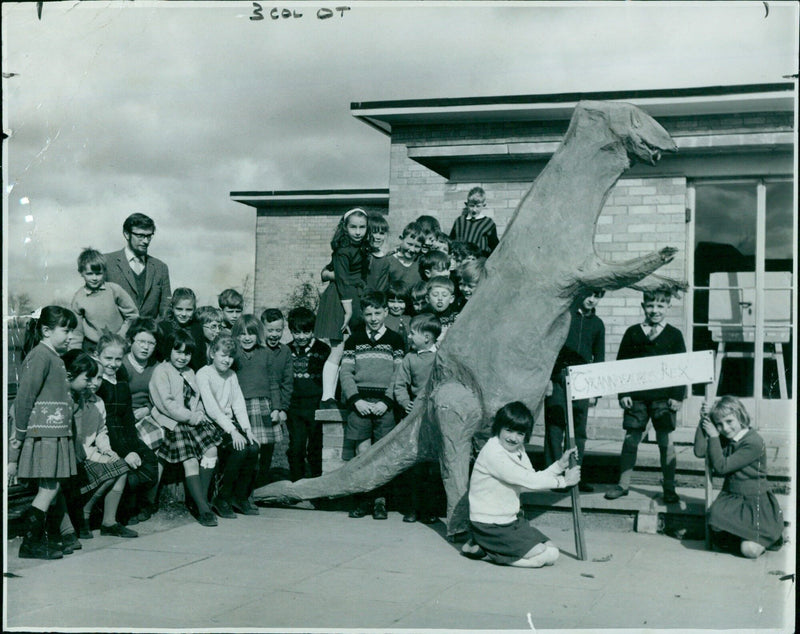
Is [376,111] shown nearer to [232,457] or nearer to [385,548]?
[232,457]

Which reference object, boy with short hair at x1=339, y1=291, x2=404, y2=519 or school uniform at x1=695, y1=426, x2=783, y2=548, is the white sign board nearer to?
school uniform at x1=695, y1=426, x2=783, y2=548

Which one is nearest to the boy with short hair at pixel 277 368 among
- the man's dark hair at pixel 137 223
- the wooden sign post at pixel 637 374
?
the man's dark hair at pixel 137 223

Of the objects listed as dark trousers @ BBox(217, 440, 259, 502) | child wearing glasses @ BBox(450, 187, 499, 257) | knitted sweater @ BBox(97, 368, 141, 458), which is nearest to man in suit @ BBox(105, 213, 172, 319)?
knitted sweater @ BBox(97, 368, 141, 458)

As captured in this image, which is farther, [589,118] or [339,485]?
[339,485]

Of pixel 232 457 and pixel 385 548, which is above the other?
pixel 232 457

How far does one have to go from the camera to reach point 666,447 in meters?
7.23

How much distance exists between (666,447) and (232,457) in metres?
3.38

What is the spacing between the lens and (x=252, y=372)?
800cm

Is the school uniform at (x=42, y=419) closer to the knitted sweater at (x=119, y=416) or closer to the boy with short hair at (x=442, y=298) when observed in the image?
the knitted sweater at (x=119, y=416)

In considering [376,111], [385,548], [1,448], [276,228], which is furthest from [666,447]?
[276,228]

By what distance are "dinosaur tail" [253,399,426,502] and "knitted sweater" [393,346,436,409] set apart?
0.26 metres

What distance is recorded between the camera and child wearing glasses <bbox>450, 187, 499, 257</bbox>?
9789 millimetres

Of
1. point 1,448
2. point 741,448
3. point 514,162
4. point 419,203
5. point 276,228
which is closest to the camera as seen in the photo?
point 1,448

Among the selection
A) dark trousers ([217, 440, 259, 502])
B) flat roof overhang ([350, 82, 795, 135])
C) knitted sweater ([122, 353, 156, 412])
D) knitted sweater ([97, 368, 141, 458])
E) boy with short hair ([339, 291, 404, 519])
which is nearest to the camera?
knitted sweater ([97, 368, 141, 458])
